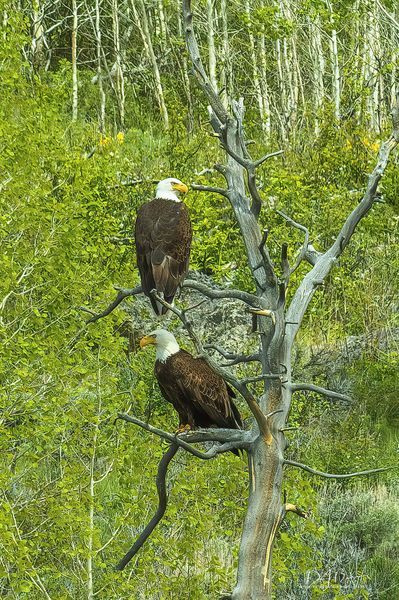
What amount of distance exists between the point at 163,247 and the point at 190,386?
0.99 meters

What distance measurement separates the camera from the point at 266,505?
6527 mm

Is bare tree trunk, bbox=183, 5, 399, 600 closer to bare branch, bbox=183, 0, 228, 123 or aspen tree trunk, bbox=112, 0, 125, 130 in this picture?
bare branch, bbox=183, 0, 228, 123

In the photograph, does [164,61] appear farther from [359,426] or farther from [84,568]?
[84,568]

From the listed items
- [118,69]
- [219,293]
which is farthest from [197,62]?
[118,69]

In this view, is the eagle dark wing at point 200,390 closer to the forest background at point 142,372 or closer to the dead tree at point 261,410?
the forest background at point 142,372

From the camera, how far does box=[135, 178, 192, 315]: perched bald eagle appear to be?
7812 mm

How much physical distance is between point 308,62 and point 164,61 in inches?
135

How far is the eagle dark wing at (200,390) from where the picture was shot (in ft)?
24.4

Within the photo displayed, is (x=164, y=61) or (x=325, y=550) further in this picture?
(x=164, y=61)

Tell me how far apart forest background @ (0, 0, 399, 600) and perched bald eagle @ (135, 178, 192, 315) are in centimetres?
24

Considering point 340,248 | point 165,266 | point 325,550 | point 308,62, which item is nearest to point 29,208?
point 165,266

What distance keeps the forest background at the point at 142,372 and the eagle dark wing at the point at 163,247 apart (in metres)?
0.24

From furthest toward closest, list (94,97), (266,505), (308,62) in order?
(308,62), (94,97), (266,505)

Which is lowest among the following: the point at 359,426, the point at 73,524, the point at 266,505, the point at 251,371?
the point at 359,426
